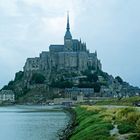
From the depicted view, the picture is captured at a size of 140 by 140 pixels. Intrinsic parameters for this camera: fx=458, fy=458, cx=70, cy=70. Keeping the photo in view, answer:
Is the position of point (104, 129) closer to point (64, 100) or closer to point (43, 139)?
point (43, 139)

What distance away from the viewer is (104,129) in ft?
75.8

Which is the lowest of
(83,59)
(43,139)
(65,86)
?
(43,139)

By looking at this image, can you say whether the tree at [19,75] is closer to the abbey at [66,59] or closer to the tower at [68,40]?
the abbey at [66,59]

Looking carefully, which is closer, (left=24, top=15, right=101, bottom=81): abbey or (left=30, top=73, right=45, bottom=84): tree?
(left=30, top=73, right=45, bottom=84): tree

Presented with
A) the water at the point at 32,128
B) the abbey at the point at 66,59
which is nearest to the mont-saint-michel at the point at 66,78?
the abbey at the point at 66,59

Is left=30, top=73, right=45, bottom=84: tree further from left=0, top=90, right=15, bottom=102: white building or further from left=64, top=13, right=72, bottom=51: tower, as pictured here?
left=64, top=13, right=72, bottom=51: tower

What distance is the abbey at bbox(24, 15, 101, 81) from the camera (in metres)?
173

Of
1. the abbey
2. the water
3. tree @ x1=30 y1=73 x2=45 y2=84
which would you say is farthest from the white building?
the water

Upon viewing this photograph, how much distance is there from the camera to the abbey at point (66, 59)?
6826 inches

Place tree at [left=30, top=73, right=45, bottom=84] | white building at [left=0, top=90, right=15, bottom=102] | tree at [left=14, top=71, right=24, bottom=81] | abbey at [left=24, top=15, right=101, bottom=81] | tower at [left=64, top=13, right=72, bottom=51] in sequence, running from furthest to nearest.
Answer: tree at [left=14, top=71, right=24, bottom=81] → white building at [left=0, top=90, right=15, bottom=102] → tower at [left=64, top=13, right=72, bottom=51] → abbey at [left=24, top=15, right=101, bottom=81] → tree at [left=30, top=73, right=45, bottom=84]

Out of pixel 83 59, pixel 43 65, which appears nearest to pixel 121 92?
pixel 83 59

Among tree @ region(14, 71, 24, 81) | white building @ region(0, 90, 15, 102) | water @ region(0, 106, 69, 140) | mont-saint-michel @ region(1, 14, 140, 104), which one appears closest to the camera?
water @ region(0, 106, 69, 140)

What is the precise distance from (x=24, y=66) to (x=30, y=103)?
2272 cm

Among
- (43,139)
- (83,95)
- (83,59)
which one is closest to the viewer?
(43,139)
